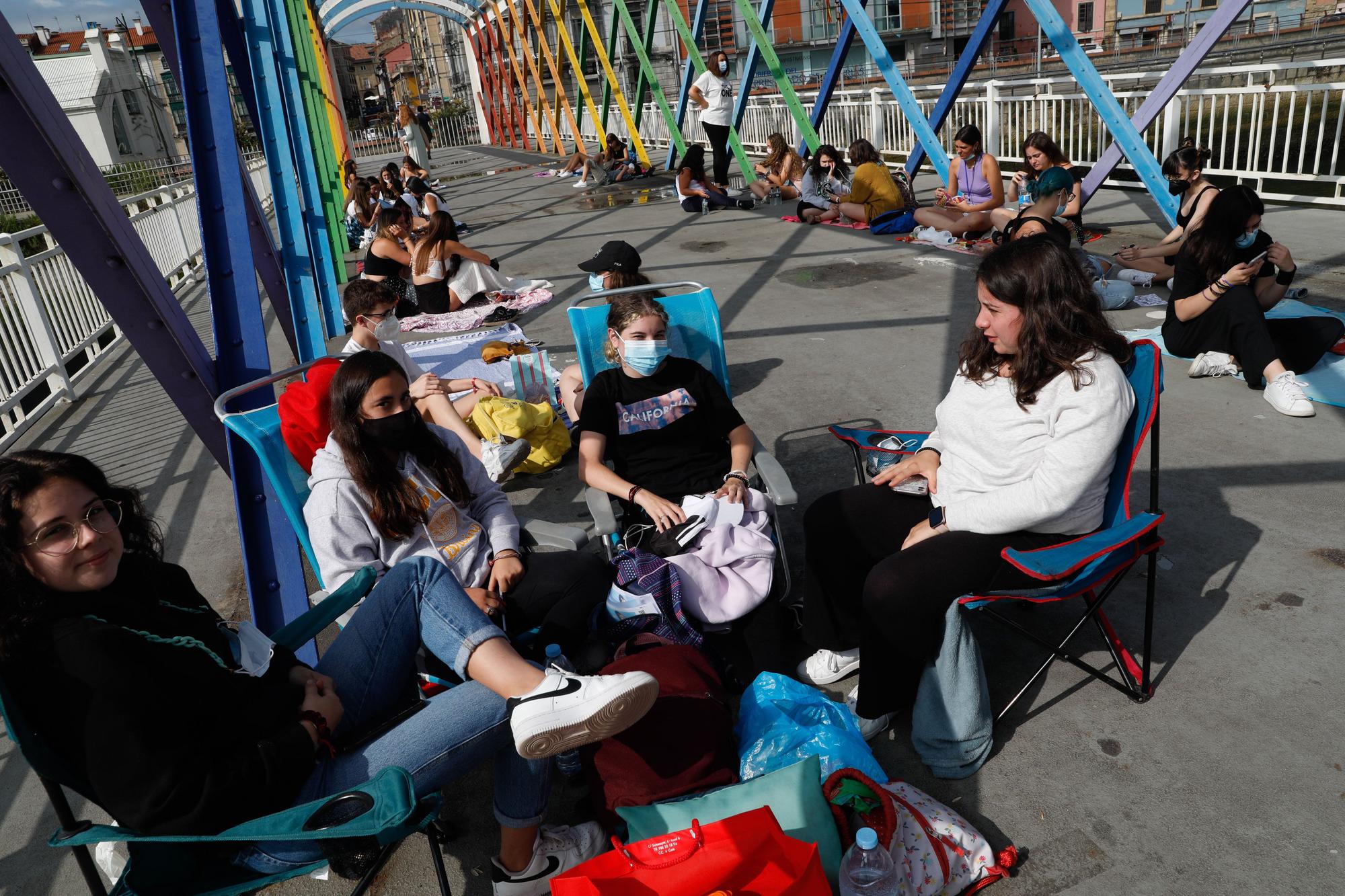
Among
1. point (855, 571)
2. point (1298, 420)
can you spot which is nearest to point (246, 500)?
point (855, 571)

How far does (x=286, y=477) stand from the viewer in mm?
2934

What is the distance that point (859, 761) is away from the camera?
85.2 inches

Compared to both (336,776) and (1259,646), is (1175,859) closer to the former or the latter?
(1259,646)

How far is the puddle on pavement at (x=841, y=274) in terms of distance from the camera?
7.52 m

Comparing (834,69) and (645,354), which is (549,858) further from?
(834,69)

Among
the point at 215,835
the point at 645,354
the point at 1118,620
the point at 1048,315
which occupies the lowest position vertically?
the point at 1118,620

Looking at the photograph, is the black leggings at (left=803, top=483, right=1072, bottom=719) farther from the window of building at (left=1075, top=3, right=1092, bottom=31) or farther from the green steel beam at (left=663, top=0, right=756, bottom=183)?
the window of building at (left=1075, top=3, right=1092, bottom=31)

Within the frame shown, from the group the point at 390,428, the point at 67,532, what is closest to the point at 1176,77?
the point at 390,428

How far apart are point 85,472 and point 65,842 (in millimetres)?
724

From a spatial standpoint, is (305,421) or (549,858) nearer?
(549,858)

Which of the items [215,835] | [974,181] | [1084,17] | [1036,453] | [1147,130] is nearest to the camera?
[215,835]

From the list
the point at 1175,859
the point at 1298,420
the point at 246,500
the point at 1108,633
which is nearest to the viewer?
the point at 1175,859

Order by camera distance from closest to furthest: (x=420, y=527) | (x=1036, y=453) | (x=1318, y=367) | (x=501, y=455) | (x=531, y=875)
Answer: (x=531, y=875) → (x=1036, y=453) → (x=420, y=527) → (x=501, y=455) → (x=1318, y=367)

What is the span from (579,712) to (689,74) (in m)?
15.5
